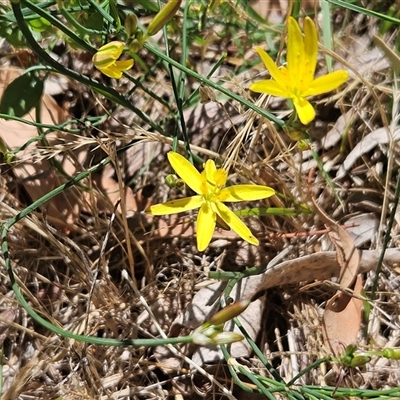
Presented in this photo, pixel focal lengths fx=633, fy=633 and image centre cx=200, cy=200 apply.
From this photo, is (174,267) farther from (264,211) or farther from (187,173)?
(187,173)

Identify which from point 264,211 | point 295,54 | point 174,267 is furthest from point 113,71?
point 174,267

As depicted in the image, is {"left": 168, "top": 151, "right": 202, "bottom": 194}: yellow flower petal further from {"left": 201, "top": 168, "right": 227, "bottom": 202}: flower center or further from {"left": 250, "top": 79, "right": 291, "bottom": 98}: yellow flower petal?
{"left": 250, "top": 79, "right": 291, "bottom": 98}: yellow flower petal

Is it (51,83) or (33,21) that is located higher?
(33,21)

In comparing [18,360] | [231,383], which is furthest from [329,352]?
[18,360]

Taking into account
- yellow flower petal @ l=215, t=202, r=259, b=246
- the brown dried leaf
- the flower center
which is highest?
the flower center

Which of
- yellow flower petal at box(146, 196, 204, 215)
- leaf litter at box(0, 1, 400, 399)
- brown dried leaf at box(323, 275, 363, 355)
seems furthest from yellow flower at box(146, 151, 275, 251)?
brown dried leaf at box(323, 275, 363, 355)

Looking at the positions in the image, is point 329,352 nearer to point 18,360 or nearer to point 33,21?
point 18,360

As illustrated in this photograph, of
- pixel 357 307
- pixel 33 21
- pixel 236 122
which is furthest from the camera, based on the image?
pixel 236 122
